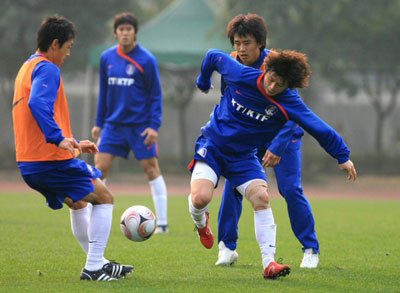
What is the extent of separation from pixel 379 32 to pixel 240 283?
18978mm

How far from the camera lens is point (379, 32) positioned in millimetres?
23469

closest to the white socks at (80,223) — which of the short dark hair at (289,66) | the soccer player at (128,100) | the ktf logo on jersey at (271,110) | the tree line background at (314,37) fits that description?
the ktf logo on jersey at (271,110)

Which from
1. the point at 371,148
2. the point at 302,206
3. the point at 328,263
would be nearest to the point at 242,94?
the point at 302,206

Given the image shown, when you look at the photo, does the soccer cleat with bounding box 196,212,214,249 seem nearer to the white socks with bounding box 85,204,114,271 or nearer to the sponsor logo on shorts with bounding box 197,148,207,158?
the sponsor logo on shorts with bounding box 197,148,207,158

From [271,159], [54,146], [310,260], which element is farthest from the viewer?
[310,260]

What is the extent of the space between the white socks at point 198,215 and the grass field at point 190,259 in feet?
1.40

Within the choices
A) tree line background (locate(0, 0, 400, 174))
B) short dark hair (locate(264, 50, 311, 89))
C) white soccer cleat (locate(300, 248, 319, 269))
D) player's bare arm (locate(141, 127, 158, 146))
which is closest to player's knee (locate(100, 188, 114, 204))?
short dark hair (locate(264, 50, 311, 89))

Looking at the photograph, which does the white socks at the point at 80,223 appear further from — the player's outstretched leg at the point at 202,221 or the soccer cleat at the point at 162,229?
the soccer cleat at the point at 162,229

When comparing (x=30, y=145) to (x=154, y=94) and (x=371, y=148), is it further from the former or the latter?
(x=371, y=148)

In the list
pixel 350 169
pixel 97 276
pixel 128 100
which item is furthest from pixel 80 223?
pixel 128 100

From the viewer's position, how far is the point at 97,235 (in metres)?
5.87

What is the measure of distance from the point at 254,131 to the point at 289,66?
711 mm

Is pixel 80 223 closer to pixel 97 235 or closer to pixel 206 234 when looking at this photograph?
pixel 97 235

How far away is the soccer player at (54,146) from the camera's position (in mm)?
5422
